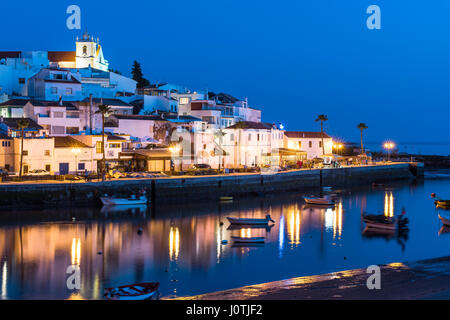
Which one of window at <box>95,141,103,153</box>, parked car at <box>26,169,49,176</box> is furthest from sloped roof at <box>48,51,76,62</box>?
parked car at <box>26,169,49,176</box>

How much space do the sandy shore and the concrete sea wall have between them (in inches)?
1014

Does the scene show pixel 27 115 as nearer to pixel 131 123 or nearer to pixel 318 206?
pixel 131 123

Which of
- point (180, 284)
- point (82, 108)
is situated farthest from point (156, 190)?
point (180, 284)

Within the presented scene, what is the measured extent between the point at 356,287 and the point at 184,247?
1260cm

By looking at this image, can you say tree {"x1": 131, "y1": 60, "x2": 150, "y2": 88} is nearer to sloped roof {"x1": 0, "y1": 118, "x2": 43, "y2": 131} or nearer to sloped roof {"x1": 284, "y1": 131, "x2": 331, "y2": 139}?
sloped roof {"x1": 284, "y1": 131, "x2": 331, "y2": 139}

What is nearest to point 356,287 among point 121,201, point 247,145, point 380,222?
point 380,222

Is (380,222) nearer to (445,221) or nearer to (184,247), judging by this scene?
(445,221)

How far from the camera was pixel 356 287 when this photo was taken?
69.2ft

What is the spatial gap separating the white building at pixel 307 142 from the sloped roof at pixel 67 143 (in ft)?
118

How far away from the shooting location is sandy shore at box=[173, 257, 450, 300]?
64.7 feet

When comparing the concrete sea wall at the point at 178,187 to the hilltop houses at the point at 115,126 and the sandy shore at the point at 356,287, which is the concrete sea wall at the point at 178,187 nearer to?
the hilltop houses at the point at 115,126

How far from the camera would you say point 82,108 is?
61594 mm

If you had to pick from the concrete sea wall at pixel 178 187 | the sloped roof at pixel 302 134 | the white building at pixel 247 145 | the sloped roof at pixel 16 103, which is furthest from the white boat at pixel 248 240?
the sloped roof at pixel 302 134

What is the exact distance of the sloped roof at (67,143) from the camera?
5156cm
